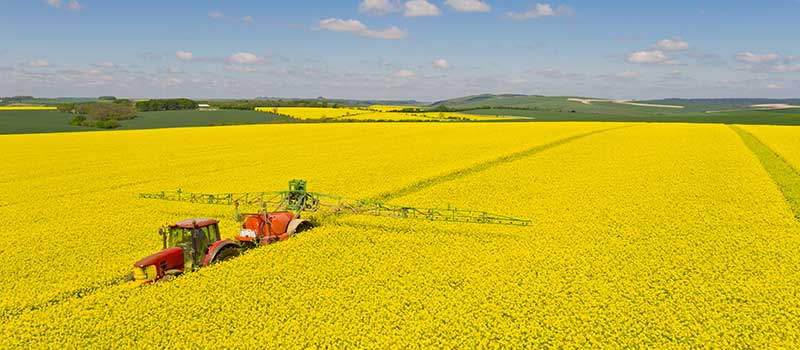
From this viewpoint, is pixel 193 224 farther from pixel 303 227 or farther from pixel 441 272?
pixel 441 272

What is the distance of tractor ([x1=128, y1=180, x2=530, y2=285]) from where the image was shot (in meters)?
12.4

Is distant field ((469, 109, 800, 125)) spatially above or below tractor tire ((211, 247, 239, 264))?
above

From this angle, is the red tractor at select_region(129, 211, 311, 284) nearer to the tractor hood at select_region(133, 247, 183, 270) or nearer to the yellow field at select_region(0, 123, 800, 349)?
the tractor hood at select_region(133, 247, 183, 270)

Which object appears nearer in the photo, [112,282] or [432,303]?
[432,303]

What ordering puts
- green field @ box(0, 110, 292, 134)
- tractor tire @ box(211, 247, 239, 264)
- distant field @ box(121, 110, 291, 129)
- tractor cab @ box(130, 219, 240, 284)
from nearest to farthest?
tractor cab @ box(130, 219, 240, 284) < tractor tire @ box(211, 247, 239, 264) < green field @ box(0, 110, 292, 134) < distant field @ box(121, 110, 291, 129)

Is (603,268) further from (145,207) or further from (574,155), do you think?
(574,155)

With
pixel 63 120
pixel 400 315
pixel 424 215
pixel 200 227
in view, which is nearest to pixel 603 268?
pixel 400 315

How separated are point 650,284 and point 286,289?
8387mm

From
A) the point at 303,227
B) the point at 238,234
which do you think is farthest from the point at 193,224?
the point at 303,227

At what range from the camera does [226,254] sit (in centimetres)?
1405

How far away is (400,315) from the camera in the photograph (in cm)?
993

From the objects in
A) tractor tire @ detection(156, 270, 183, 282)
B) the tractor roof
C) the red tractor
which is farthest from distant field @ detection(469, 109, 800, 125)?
tractor tire @ detection(156, 270, 183, 282)

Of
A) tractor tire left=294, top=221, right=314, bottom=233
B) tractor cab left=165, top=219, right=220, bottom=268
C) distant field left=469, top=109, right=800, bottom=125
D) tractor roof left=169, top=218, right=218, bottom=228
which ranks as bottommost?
tractor tire left=294, top=221, right=314, bottom=233

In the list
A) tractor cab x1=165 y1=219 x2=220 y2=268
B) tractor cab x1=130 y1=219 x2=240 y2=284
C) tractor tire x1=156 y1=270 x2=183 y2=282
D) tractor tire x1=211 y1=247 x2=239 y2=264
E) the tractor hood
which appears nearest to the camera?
the tractor hood
